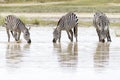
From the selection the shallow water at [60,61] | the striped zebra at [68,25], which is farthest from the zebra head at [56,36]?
the shallow water at [60,61]

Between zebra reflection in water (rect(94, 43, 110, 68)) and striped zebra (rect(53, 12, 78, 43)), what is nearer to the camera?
zebra reflection in water (rect(94, 43, 110, 68))

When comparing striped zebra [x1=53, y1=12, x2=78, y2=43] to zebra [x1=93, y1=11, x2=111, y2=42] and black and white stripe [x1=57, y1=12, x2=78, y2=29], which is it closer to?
black and white stripe [x1=57, y1=12, x2=78, y2=29]

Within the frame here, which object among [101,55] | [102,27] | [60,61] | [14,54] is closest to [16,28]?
[102,27]

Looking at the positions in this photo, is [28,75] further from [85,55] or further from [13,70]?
[85,55]

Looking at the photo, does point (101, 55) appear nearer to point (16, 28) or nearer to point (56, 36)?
point (56, 36)

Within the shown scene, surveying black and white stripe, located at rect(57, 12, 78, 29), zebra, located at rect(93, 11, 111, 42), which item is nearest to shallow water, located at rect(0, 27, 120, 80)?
zebra, located at rect(93, 11, 111, 42)

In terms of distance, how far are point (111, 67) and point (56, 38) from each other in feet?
30.8

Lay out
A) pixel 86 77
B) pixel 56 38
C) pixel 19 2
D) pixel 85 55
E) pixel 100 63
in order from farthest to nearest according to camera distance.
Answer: pixel 19 2, pixel 56 38, pixel 85 55, pixel 100 63, pixel 86 77

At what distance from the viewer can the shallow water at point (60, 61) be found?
1397cm

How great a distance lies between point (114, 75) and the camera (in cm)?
1401

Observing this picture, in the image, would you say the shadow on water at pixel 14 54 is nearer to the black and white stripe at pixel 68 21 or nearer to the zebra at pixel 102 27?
the black and white stripe at pixel 68 21

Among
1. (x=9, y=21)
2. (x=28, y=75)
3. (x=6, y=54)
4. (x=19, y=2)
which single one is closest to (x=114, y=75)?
(x=28, y=75)

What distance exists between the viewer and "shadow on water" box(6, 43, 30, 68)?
16.3 metres

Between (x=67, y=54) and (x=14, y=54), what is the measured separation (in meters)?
1.62
